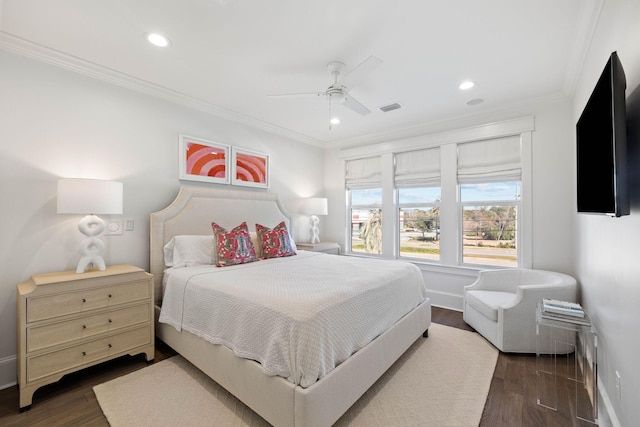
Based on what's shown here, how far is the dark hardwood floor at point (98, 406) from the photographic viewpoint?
180 cm

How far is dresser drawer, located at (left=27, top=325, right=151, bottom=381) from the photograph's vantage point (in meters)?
1.96

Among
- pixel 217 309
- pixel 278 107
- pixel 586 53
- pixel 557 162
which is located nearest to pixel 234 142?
pixel 278 107

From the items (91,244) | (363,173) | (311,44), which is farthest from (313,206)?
(91,244)

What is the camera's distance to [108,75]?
2709mm

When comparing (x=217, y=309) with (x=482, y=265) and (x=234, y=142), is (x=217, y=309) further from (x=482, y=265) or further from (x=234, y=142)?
(x=482, y=265)

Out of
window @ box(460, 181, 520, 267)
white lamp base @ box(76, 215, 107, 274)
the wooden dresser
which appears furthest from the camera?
window @ box(460, 181, 520, 267)

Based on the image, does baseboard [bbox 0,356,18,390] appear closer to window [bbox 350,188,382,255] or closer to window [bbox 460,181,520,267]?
window [bbox 350,188,382,255]

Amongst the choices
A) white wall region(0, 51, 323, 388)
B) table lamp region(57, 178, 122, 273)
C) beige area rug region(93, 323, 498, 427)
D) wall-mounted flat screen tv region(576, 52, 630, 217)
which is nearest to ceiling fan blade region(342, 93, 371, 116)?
wall-mounted flat screen tv region(576, 52, 630, 217)

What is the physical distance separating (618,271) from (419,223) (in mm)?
2857

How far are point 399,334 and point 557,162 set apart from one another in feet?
9.05

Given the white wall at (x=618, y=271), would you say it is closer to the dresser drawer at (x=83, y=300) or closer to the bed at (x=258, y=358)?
the bed at (x=258, y=358)

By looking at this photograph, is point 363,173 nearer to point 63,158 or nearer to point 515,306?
point 515,306

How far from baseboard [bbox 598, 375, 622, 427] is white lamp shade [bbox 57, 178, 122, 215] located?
145 inches

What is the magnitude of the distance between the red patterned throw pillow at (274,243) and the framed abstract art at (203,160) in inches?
34.3
